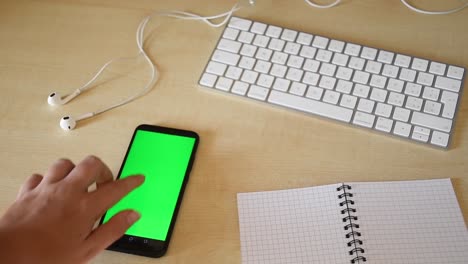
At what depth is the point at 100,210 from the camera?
52 centimetres

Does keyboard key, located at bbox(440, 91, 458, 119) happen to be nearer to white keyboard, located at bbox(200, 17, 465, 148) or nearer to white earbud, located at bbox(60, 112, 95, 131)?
white keyboard, located at bbox(200, 17, 465, 148)

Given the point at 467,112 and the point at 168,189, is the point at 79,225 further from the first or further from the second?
the point at 467,112

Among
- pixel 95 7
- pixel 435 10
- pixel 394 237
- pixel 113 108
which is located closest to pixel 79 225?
pixel 113 108

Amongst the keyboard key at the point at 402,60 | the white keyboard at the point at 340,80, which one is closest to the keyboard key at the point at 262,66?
the white keyboard at the point at 340,80

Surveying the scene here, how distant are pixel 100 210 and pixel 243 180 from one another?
21cm

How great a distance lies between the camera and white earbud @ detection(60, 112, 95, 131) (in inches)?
27.6

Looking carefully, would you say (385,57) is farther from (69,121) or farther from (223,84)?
(69,121)

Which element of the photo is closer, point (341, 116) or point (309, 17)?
point (341, 116)

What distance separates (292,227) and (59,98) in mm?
454

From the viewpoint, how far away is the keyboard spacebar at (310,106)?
26.5 inches

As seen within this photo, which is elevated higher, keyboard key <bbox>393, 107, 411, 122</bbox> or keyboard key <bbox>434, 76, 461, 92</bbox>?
keyboard key <bbox>434, 76, 461, 92</bbox>

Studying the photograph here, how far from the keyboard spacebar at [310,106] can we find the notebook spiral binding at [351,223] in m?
0.12

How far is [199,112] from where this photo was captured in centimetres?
71

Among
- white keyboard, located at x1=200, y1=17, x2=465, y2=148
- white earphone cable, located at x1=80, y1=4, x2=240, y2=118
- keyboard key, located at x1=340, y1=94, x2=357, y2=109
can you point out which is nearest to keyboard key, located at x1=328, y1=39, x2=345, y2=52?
white keyboard, located at x1=200, y1=17, x2=465, y2=148
